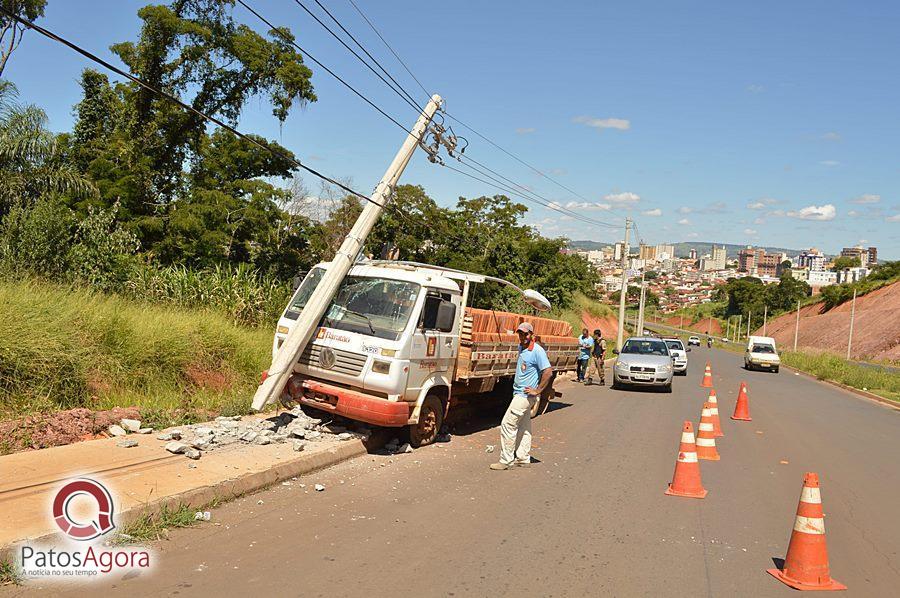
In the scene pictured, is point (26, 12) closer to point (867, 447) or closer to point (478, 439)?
point (478, 439)

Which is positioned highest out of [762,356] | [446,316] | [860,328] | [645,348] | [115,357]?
[860,328]

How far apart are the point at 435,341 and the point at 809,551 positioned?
18.9 feet

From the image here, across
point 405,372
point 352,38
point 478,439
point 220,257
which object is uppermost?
point 352,38

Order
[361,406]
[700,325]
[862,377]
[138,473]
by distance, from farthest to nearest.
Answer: [700,325]
[862,377]
[361,406]
[138,473]

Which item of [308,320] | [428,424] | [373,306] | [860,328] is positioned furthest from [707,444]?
[860,328]

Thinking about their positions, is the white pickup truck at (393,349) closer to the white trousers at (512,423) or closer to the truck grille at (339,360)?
the truck grille at (339,360)

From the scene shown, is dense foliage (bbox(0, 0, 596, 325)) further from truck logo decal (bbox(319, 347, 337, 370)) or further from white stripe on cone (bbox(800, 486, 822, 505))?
white stripe on cone (bbox(800, 486, 822, 505))

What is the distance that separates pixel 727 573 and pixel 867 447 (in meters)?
9.35

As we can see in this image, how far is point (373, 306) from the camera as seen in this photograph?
10305 mm

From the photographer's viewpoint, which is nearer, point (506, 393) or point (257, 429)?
point (257, 429)

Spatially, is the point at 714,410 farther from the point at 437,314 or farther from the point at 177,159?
the point at 177,159

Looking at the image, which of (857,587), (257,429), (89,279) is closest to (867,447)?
(857,587)

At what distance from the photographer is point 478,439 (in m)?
11.6

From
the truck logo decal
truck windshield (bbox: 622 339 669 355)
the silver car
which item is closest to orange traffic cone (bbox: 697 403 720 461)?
the truck logo decal
